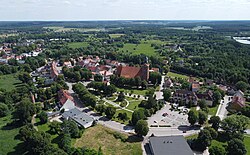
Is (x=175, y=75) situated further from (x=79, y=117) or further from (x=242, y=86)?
(x=79, y=117)

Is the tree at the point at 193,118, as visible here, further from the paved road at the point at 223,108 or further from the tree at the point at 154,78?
the tree at the point at 154,78

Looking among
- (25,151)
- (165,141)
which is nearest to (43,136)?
(25,151)

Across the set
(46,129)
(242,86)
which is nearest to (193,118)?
(46,129)

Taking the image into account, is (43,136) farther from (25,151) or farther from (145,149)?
(145,149)

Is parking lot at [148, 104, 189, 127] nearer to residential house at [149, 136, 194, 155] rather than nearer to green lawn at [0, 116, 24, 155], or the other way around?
residential house at [149, 136, 194, 155]

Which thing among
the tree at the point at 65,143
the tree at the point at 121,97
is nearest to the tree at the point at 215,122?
the tree at the point at 121,97

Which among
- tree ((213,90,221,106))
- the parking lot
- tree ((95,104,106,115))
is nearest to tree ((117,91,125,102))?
tree ((95,104,106,115))
